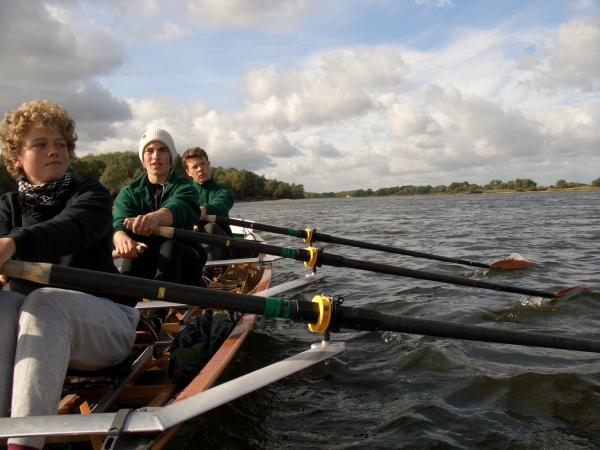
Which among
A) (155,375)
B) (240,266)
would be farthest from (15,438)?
(240,266)

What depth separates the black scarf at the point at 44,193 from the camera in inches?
96.5

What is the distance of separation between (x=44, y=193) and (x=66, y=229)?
451 mm

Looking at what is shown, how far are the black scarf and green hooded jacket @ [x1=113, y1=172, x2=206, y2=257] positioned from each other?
5.08 feet

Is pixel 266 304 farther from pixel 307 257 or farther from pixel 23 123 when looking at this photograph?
pixel 307 257

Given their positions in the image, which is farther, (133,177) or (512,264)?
(133,177)

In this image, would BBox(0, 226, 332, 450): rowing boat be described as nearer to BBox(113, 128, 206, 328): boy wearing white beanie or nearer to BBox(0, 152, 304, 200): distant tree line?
BBox(113, 128, 206, 328): boy wearing white beanie

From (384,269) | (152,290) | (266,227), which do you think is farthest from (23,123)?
(266,227)

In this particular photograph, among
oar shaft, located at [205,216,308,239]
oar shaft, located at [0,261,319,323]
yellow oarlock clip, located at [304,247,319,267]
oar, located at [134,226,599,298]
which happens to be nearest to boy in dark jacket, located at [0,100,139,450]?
oar shaft, located at [0,261,319,323]

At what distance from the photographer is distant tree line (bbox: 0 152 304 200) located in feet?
171

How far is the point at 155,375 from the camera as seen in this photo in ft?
10.6

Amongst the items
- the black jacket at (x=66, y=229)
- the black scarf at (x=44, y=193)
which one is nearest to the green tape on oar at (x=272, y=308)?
the black jacket at (x=66, y=229)

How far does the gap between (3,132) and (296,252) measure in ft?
10.00

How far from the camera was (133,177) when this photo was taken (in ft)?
184

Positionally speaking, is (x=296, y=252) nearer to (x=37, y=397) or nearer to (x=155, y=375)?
(x=155, y=375)
